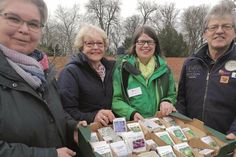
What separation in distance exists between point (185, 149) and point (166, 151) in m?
0.16

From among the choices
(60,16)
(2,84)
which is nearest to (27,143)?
(2,84)

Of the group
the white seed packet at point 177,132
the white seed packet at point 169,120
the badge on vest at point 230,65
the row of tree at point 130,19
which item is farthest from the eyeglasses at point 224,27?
the row of tree at point 130,19

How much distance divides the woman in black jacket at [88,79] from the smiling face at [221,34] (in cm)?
109

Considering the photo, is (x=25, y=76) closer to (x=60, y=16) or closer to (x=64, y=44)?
(x=64, y=44)

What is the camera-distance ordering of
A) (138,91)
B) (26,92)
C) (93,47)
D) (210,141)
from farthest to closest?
(93,47), (138,91), (210,141), (26,92)

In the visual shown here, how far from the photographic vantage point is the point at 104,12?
48.8 meters

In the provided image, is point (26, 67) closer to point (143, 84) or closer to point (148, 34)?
point (143, 84)

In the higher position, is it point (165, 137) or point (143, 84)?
point (143, 84)

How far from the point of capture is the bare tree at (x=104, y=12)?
48188 mm

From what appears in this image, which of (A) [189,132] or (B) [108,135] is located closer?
(B) [108,135]

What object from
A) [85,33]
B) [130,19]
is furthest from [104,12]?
[85,33]

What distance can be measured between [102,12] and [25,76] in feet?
156

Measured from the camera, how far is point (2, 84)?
1.90 m

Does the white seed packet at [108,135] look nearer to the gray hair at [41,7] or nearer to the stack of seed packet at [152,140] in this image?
the stack of seed packet at [152,140]
